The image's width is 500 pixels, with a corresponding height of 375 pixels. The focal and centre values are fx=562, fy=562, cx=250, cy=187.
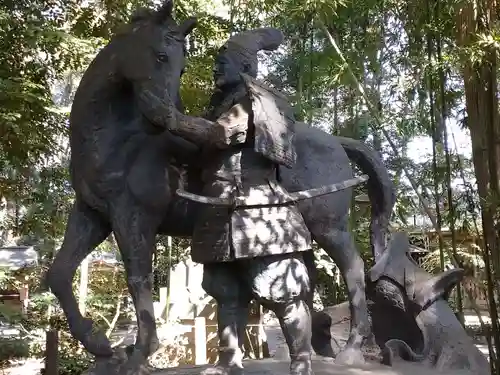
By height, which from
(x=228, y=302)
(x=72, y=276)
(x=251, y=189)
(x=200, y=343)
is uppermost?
(x=251, y=189)

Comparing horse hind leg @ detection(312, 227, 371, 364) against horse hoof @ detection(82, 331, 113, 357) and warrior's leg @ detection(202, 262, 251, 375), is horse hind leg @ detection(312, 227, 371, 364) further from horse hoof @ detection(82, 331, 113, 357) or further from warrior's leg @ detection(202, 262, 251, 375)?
horse hoof @ detection(82, 331, 113, 357)

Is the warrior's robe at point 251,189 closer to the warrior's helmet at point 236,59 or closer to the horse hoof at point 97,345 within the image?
the warrior's helmet at point 236,59

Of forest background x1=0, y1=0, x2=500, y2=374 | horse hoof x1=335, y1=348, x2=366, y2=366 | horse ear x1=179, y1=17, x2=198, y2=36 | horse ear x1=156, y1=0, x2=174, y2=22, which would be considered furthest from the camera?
forest background x1=0, y1=0, x2=500, y2=374

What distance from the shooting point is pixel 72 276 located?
259cm

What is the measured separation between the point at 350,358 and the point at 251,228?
103 cm

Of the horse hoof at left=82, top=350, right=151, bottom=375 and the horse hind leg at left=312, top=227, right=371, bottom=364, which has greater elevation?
the horse hind leg at left=312, top=227, right=371, bottom=364

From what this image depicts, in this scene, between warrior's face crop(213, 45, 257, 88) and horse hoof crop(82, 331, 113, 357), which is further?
warrior's face crop(213, 45, 257, 88)

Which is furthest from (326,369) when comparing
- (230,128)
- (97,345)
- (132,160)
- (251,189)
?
(132,160)

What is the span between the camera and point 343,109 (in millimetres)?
9664

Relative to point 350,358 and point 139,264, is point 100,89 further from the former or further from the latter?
point 350,358

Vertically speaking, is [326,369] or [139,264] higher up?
[139,264]

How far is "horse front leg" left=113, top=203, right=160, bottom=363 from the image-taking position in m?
2.57

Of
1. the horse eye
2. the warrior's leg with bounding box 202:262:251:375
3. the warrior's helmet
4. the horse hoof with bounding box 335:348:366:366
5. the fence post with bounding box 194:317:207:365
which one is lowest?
the fence post with bounding box 194:317:207:365

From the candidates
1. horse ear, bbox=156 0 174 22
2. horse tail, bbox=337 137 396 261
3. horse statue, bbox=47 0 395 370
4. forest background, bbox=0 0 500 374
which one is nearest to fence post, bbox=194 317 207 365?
forest background, bbox=0 0 500 374
